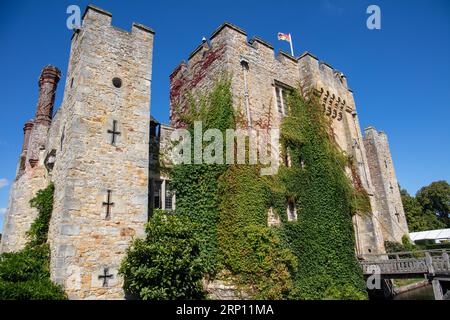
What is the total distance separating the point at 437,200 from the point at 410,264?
4478 cm

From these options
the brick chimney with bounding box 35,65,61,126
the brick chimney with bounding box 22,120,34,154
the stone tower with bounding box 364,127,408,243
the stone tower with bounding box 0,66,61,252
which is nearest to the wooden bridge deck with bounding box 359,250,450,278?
the stone tower with bounding box 364,127,408,243

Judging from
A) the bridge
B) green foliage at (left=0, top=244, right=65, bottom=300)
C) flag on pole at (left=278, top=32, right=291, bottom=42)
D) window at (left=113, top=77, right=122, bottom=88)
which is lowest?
the bridge

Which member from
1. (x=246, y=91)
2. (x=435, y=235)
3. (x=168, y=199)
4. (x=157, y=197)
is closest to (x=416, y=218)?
(x=435, y=235)

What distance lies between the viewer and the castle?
32.9 ft

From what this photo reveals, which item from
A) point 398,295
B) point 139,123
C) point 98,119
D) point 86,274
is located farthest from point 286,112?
point 398,295

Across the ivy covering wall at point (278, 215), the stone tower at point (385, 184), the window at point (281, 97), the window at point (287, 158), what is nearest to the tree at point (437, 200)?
the stone tower at point (385, 184)

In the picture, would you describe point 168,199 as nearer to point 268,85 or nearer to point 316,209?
point 316,209

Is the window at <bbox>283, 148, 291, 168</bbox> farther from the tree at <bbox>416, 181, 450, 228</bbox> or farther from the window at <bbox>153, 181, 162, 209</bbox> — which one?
the tree at <bbox>416, 181, 450, 228</bbox>

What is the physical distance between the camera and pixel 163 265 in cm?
968

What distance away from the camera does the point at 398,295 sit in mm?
22719

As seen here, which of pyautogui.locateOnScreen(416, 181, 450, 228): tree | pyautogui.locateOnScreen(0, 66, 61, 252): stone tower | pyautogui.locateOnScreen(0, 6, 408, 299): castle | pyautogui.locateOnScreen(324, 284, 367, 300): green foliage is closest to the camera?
pyautogui.locateOnScreen(0, 6, 408, 299): castle

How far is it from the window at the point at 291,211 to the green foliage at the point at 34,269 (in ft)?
29.7

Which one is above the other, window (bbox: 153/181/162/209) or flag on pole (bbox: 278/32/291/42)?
flag on pole (bbox: 278/32/291/42)
